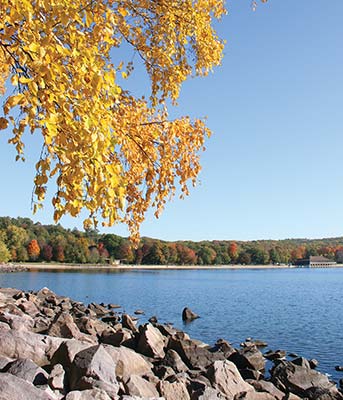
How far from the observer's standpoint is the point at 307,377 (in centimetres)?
1576

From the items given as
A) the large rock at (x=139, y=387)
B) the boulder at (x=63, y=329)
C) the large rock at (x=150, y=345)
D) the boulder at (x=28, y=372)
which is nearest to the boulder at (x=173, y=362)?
the large rock at (x=150, y=345)

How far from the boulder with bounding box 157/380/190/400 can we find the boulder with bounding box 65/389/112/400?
223 centimetres

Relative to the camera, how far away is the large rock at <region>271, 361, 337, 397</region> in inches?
591

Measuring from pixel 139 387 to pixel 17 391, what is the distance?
9.36ft

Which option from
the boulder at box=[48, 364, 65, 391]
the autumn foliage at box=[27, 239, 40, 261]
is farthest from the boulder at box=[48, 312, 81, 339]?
the autumn foliage at box=[27, 239, 40, 261]

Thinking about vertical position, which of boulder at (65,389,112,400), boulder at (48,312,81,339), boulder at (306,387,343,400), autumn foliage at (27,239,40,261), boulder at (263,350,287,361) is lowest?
boulder at (263,350,287,361)

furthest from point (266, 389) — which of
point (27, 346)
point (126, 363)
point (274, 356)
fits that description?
point (274, 356)

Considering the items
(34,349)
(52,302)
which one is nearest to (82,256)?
(52,302)

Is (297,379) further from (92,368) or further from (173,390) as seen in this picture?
(92,368)

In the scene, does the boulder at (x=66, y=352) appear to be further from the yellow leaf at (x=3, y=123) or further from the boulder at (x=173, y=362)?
the yellow leaf at (x=3, y=123)

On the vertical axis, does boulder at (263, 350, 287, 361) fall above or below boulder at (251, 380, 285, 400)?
below

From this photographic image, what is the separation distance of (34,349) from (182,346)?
6.66 metres

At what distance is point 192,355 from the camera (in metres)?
15.4

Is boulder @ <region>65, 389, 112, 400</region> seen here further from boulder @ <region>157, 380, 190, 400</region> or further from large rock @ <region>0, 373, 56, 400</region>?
boulder @ <region>157, 380, 190, 400</region>
